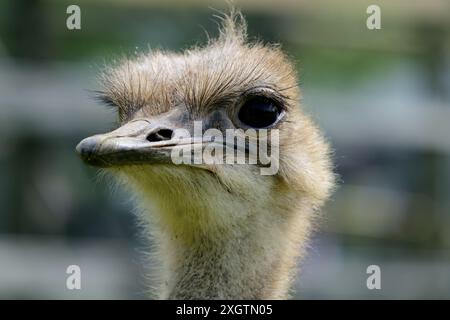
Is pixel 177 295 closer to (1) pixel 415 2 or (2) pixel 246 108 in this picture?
(2) pixel 246 108

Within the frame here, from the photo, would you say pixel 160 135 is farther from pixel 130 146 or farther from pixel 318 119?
pixel 318 119

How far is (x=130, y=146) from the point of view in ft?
10.00

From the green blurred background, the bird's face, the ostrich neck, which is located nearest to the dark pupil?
the bird's face

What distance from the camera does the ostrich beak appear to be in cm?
297

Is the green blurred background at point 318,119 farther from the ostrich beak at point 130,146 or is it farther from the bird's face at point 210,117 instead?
the ostrich beak at point 130,146

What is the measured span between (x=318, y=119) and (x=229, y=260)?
4.67 m

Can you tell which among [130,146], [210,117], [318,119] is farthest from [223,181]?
[318,119]

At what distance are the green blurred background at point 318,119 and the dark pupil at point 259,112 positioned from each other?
4.63m

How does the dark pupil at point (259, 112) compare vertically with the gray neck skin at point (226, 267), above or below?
above

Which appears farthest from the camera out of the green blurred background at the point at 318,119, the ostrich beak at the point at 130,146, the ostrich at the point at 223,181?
the green blurred background at the point at 318,119

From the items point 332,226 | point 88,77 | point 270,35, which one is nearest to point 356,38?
point 270,35

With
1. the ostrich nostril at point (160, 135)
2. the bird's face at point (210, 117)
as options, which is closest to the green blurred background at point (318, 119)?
the bird's face at point (210, 117)

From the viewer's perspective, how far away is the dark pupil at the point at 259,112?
11.5 feet
